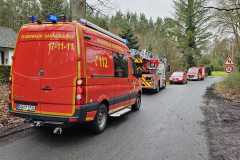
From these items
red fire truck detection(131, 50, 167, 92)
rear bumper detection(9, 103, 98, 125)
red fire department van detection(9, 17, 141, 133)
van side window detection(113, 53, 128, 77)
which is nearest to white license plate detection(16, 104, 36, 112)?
red fire department van detection(9, 17, 141, 133)

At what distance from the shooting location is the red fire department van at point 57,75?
7.03 m

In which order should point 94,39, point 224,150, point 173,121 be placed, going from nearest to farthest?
point 224,150 → point 94,39 → point 173,121

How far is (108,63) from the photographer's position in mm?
8750

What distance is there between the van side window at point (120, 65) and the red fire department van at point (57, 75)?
1509mm

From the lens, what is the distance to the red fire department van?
23.1 ft

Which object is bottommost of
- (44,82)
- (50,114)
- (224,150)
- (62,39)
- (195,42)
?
(224,150)

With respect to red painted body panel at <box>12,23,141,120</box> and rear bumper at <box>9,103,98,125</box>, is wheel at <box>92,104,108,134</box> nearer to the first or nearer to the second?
red painted body panel at <box>12,23,141,120</box>

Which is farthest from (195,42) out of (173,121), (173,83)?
(173,121)

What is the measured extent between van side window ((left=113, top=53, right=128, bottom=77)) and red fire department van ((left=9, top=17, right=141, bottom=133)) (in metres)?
1.51

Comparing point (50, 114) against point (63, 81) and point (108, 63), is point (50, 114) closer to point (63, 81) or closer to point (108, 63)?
point (63, 81)

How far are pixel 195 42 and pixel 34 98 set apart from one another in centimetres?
5266

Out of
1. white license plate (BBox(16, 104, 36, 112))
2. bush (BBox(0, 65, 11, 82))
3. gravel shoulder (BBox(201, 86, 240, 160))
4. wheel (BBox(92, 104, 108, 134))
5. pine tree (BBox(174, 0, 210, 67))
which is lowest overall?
gravel shoulder (BBox(201, 86, 240, 160))

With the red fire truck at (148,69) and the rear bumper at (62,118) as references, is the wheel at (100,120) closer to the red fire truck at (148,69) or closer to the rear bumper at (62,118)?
the rear bumper at (62,118)

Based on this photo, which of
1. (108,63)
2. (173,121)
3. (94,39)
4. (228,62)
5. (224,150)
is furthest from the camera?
(228,62)
